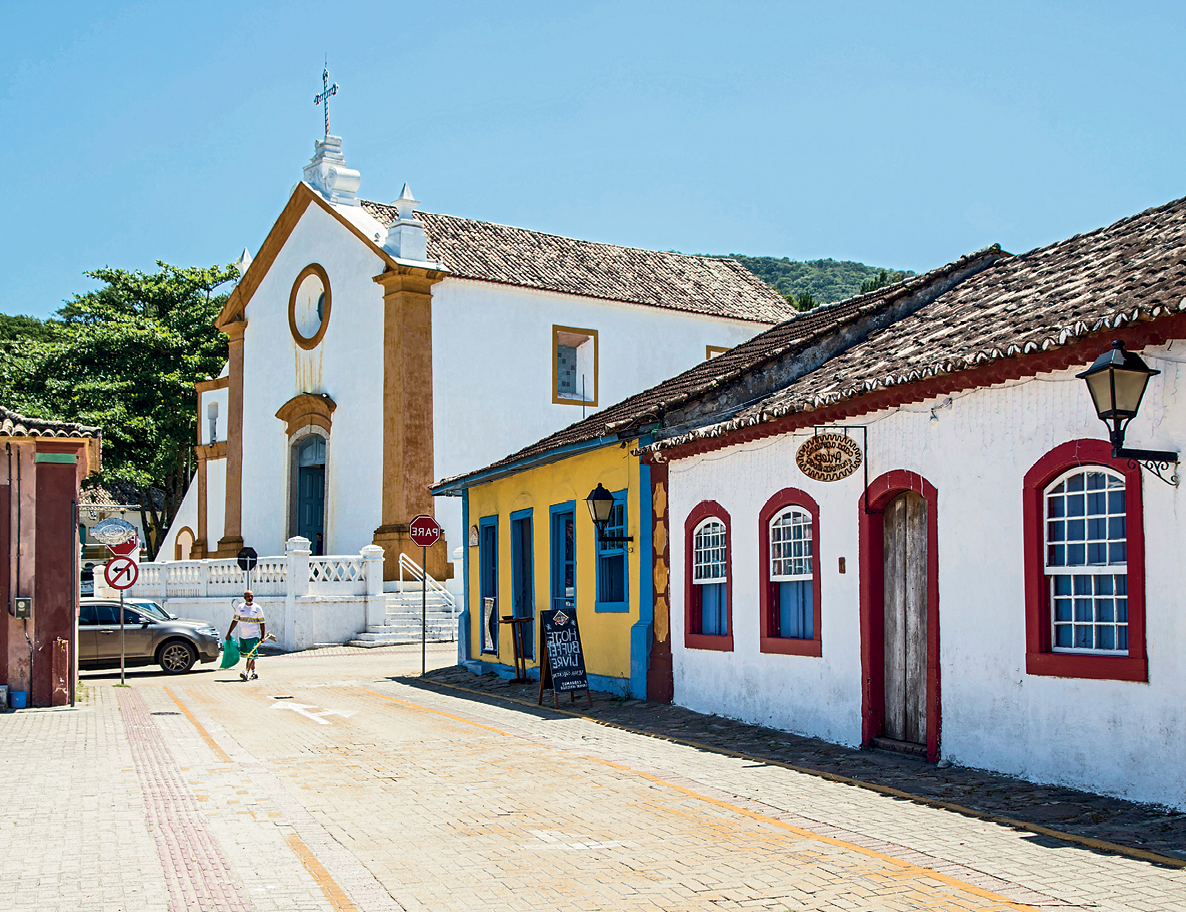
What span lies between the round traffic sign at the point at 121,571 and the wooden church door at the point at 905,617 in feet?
41.4

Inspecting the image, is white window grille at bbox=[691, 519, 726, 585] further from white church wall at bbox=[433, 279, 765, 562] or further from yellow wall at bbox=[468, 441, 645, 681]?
white church wall at bbox=[433, 279, 765, 562]

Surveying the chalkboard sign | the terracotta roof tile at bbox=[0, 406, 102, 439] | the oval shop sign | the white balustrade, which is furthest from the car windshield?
the oval shop sign

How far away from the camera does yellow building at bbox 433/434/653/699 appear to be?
53.9ft

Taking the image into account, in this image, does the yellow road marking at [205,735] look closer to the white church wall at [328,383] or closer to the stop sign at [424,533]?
the stop sign at [424,533]

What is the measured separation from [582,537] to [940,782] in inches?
338

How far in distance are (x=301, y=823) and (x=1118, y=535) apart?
20.4ft

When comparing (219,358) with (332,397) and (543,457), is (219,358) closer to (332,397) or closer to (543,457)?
(332,397)

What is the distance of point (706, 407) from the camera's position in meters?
15.8

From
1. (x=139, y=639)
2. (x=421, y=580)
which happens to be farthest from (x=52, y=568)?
(x=421, y=580)

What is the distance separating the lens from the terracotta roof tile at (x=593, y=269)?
1395 inches

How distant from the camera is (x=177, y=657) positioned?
2305 centimetres

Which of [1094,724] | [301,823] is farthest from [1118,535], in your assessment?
[301,823]

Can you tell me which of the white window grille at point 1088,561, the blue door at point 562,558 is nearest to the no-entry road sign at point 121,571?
the blue door at point 562,558

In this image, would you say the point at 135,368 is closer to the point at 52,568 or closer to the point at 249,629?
the point at 249,629
